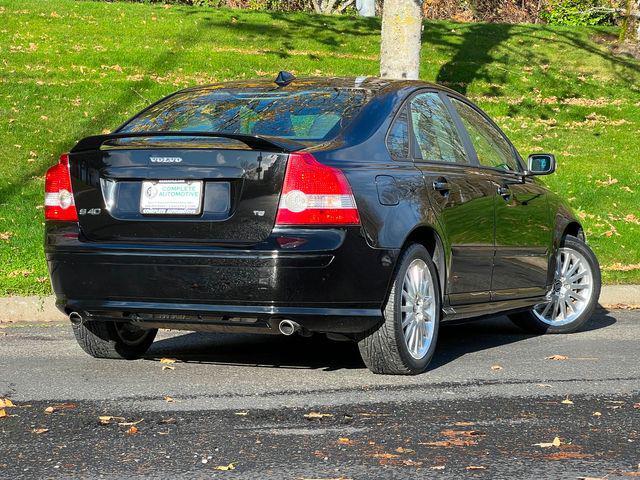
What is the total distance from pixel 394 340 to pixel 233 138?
1.36 m

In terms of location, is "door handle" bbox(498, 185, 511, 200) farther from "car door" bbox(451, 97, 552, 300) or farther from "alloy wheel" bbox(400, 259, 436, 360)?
"alloy wheel" bbox(400, 259, 436, 360)

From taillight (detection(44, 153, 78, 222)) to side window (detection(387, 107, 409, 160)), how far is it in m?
1.73

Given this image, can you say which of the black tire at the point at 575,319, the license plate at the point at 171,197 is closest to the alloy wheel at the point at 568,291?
the black tire at the point at 575,319

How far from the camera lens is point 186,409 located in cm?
545

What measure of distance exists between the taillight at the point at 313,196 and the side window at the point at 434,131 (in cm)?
106

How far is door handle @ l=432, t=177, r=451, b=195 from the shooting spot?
6656 millimetres

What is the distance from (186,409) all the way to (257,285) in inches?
29.1

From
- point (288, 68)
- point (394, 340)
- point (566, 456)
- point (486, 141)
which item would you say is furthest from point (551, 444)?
point (288, 68)

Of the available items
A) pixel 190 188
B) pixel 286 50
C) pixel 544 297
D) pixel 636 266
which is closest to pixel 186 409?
pixel 190 188

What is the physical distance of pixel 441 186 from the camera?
6.71 m

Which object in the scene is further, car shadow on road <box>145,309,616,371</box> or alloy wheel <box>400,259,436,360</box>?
car shadow on road <box>145,309,616,371</box>

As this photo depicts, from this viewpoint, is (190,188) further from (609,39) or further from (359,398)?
(609,39)

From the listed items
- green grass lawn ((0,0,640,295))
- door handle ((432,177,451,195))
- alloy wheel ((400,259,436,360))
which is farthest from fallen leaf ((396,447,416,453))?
green grass lawn ((0,0,640,295))

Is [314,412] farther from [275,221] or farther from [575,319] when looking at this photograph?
[575,319]
